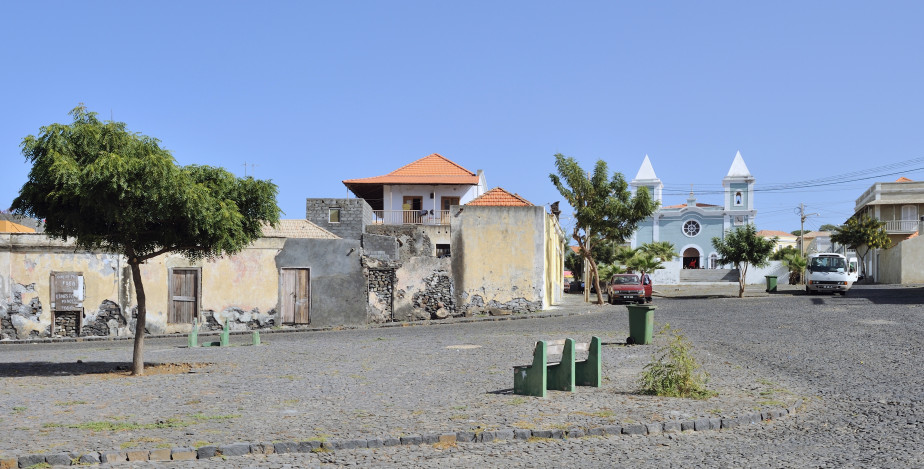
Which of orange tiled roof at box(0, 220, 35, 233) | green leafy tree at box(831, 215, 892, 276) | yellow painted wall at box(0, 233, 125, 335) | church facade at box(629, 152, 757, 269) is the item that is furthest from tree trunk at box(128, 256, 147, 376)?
church facade at box(629, 152, 757, 269)

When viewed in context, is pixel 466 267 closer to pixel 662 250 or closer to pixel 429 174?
pixel 429 174

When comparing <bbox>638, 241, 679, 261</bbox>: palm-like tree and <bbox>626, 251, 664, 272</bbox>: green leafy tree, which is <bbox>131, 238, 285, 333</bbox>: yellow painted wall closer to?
<bbox>626, 251, 664, 272</bbox>: green leafy tree

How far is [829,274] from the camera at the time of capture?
36844 mm

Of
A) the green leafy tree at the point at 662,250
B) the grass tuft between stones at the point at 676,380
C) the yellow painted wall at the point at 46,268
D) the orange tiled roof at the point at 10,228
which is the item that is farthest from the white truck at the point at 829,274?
the orange tiled roof at the point at 10,228

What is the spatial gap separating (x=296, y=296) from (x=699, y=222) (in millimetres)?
60365

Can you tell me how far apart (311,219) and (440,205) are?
698 inches

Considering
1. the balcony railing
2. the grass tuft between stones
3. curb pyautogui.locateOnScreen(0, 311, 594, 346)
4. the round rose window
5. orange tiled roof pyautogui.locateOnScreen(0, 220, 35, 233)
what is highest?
the round rose window

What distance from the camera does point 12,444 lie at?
7520 millimetres

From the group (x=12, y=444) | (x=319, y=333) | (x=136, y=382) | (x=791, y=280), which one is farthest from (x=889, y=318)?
(x=791, y=280)

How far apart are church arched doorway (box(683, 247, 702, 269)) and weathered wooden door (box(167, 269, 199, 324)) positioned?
61854 mm

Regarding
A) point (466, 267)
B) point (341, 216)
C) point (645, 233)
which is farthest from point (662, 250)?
point (466, 267)

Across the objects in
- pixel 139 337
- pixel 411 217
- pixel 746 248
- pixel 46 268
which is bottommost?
pixel 139 337

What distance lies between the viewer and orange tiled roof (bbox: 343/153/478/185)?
5272cm

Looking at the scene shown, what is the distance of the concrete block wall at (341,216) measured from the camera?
36469mm
